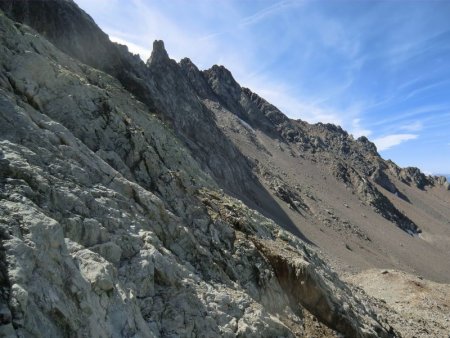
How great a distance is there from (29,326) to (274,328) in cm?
794

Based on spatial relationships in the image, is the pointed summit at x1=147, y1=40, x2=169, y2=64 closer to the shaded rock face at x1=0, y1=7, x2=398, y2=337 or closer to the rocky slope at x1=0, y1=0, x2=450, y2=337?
the rocky slope at x1=0, y1=0, x2=450, y2=337

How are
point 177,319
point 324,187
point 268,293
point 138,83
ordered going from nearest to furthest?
point 177,319
point 268,293
point 138,83
point 324,187

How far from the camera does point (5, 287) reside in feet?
22.5

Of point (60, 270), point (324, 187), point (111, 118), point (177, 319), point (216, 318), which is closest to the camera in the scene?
point (60, 270)

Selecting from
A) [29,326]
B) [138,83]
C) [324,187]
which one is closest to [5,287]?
[29,326]

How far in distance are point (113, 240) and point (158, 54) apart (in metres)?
89.0

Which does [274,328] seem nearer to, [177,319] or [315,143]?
[177,319]

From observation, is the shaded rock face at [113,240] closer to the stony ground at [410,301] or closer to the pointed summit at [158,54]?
the stony ground at [410,301]

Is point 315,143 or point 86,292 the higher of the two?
point 315,143

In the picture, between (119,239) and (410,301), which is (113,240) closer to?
(119,239)

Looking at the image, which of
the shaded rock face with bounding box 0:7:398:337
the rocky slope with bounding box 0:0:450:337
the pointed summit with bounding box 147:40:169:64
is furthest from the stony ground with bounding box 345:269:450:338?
the pointed summit with bounding box 147:40:169:64

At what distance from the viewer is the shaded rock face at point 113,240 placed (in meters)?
7.81

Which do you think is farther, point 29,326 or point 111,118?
point 111,118

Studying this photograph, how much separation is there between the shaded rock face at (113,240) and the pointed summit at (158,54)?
75.2 m
